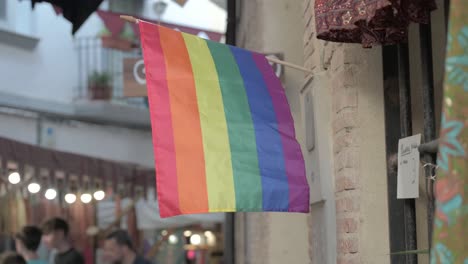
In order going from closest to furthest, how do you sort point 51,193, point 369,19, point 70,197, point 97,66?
point 369,19 → point 51,193 → point 70,197 → point 97,66

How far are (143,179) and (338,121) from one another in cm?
914

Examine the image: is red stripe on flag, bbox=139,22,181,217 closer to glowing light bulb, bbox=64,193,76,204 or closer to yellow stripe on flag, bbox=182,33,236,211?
yellow stripe on flag, bbox=182,33,236,211

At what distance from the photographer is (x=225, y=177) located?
4059mm

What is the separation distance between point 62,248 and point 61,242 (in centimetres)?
6

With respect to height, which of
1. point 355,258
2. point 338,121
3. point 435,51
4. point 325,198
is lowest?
point 355,258

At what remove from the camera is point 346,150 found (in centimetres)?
432

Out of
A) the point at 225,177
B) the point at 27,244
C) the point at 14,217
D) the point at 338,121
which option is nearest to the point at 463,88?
the point at 225,177

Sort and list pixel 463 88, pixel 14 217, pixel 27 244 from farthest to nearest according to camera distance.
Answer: pixel 14 217
pixel 27 244
pixel 463 88

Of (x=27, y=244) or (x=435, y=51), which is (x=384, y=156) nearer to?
(x=435, y=51)

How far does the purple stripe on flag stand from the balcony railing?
1411 centimetres

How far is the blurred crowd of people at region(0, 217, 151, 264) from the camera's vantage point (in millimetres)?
8156

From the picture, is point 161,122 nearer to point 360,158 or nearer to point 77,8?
point 360,158

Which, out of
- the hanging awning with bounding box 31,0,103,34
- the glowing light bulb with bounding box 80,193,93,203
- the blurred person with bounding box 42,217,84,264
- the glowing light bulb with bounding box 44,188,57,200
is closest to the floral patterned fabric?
the hanging awning with bounding box 31,0,103,34

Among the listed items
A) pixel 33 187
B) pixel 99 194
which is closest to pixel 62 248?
pixel 33 187
